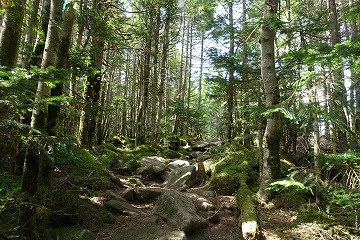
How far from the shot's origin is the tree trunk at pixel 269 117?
6457 mm

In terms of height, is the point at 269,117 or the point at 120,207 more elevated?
the point at 269,117

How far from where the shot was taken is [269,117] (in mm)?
6547

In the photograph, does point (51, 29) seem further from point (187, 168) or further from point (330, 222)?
point (187, 168)

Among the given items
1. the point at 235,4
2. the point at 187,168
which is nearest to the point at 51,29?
the point at 187,168

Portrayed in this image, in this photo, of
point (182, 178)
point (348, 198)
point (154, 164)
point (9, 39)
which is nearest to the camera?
point (348, 198)

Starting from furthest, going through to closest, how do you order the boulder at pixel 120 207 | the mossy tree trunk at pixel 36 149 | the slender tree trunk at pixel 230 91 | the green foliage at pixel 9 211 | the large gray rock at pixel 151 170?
1. the large gray rock at pixel 151 170
2. the slender tree trunk at pixel 230 91
3. the boulder at pixel 120 207
4. the mossy tree trunk at pixel 36 149
5. the green foliage at pixel 9 211

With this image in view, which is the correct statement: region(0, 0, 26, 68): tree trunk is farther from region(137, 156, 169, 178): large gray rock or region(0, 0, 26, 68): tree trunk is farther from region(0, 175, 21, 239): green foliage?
region(137, 156, 169, 178): large gray rock

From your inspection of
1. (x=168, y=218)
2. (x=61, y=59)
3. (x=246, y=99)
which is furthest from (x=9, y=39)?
(x=246, y=99)

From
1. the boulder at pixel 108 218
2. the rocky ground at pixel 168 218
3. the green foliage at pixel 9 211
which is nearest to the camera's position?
the green foliage at pixel 9 211

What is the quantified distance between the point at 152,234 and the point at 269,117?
407cm

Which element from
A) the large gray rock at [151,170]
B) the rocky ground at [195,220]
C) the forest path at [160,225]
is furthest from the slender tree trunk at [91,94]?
the forest path at [160,225]

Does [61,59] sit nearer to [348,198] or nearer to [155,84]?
[348,198]

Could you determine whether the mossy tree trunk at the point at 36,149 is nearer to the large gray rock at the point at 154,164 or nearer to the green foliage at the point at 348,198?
the green foliage at the point at 348,198

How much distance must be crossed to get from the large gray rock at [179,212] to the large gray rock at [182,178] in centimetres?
311
